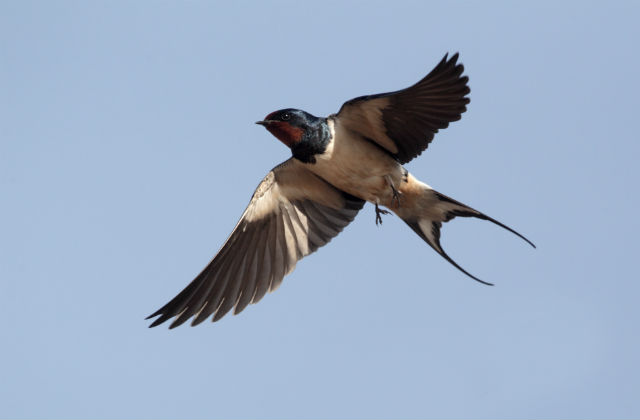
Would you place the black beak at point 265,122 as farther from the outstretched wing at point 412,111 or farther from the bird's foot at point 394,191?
the bird's foot at point 394,191

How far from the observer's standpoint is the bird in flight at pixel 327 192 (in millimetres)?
5918

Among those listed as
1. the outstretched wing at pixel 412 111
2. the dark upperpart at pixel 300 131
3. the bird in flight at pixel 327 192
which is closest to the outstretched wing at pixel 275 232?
the bird in flight at pixel 327 192

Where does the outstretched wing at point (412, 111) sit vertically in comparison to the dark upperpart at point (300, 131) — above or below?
above

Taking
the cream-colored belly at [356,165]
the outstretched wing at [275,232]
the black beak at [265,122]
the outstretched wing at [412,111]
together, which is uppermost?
the outstretched wing at [412,111]

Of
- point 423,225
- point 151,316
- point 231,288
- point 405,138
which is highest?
point 405,138

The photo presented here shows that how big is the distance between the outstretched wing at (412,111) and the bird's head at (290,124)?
235 millimetres

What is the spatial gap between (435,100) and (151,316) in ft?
A: 7.69

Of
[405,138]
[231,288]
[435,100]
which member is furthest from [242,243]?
[435,100]

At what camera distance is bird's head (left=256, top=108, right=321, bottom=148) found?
20.0ft

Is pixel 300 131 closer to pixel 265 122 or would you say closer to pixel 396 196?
pixel 265 122

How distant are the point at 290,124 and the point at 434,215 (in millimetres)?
1253

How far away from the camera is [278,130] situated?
20.2 feet

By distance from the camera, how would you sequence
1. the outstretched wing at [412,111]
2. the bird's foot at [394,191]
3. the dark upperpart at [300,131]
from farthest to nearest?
the bird's foot at [394,191]
the dark upperpart at [300,131]
the outstretched wing at [412,111]

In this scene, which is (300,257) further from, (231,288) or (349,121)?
(349,121)
